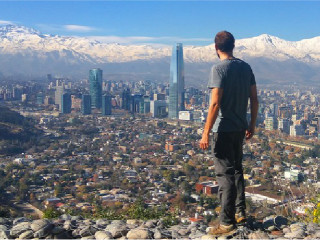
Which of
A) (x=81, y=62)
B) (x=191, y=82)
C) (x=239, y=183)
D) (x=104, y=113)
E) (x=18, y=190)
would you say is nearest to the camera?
(x=239, y=183)

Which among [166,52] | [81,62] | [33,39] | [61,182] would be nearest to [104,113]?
[61,182]

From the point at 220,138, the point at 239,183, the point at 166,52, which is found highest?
the point at 166,52

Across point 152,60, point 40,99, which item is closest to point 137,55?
point 152,60

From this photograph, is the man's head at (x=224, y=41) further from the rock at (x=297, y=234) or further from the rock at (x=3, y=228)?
the rock at (x=3, y=228)

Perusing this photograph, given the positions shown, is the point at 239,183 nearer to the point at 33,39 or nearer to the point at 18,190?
the point at 18,190

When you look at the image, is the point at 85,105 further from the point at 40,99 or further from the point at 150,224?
the point at 150,224

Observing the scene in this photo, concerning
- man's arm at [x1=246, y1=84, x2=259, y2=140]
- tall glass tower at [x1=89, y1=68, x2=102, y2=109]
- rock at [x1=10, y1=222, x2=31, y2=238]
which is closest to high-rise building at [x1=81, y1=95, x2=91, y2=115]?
tall glass tower at [x1=89, y1=68, x2=102, y2=109]

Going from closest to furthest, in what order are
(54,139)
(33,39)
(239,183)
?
(239,183) < (54,139) < (33,39)
